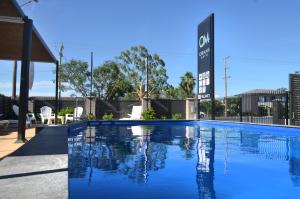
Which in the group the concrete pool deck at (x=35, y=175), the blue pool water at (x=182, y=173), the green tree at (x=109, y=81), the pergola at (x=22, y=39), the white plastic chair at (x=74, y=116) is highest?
the green tree at (x=109, y=81)

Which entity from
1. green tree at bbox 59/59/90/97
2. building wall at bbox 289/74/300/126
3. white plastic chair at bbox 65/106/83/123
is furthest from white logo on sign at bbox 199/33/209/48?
green tree at bbox 59/59/90/97

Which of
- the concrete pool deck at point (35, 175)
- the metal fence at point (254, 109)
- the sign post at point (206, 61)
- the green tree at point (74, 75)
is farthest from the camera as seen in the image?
the green tree at point (74, 75)

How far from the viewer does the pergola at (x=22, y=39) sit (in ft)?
24.1

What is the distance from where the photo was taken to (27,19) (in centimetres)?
748

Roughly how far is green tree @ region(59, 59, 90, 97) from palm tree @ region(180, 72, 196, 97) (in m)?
10.4

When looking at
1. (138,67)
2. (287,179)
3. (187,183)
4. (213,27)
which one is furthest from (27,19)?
(138,67)

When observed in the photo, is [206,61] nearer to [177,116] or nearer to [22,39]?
[177,116]

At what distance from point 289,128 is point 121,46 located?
2424cm

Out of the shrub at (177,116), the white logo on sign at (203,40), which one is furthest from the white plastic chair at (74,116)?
the white logo on sign at (203,40)

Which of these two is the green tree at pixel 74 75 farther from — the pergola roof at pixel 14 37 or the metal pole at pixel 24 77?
the metal pole at pixel 24 77

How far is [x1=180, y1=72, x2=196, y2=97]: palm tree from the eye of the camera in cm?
3600

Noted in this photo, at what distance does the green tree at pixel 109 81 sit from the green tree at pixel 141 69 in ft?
2.70

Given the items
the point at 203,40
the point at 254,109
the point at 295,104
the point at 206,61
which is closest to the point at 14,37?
the point at 206,61

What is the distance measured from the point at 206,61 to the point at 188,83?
17.6m
